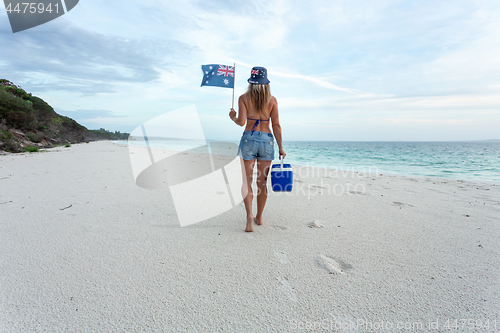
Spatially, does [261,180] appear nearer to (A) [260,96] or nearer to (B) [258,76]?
(A) [260,96]

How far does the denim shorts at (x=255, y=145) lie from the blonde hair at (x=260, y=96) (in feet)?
0.92

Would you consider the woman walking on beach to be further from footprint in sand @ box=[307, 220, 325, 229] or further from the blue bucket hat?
footprint in sand @ box=[307, 220, 325, 229]

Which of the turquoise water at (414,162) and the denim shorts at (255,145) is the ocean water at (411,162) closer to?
the turquoise water at (414,162)

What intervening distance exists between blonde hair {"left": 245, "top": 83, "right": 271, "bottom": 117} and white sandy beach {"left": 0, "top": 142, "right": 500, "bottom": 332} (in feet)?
5.03

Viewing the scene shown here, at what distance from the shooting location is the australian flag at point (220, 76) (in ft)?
12.6

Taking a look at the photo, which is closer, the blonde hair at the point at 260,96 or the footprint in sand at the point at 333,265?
the footprint in sand at the point at 333,265

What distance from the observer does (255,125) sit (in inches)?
118

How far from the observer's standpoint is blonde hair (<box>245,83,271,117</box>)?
2932 mm

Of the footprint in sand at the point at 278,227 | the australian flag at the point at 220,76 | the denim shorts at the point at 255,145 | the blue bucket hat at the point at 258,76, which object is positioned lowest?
the footprint in sand at the point at 278,227

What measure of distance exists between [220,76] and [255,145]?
156 cm

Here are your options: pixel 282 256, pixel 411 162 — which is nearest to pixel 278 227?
pixel 282 256

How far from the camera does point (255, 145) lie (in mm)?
2979

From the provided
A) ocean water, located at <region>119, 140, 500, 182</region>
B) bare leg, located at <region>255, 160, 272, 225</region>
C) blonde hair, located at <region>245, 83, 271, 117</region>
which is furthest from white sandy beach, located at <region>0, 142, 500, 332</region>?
ocean water, located at <region>119, 140, 500, 182</region>

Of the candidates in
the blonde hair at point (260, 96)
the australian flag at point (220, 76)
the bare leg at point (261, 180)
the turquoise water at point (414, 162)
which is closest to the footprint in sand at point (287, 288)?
the bare leg at point (261, 180)
